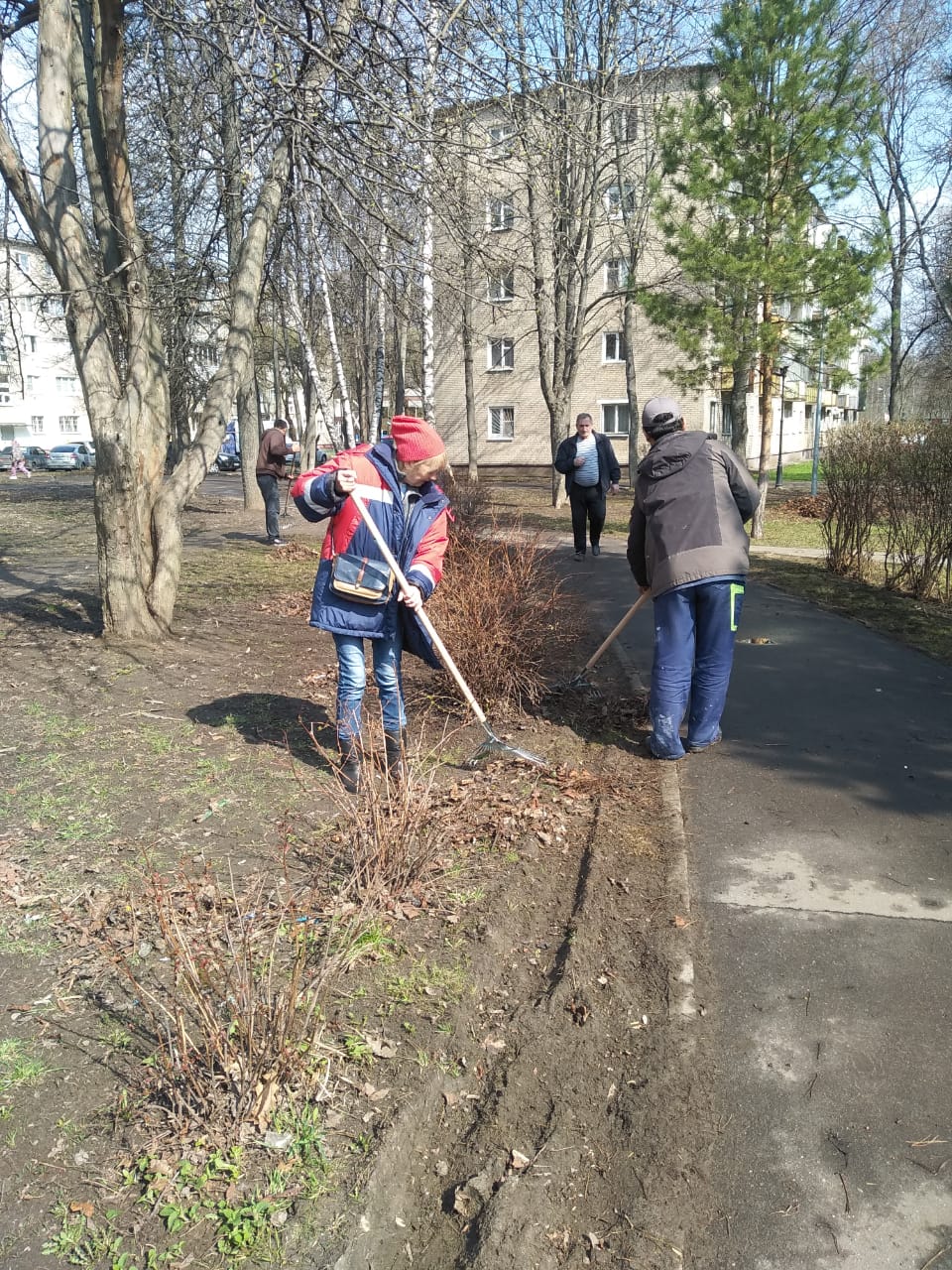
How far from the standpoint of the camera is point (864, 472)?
10492mm

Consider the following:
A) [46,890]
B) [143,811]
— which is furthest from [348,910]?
[143,811]

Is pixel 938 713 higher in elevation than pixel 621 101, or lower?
lower

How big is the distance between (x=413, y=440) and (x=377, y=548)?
1.77 feet

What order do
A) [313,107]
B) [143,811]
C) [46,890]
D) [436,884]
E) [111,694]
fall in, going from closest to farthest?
[46,890]
[436,884]
[143,811]
[111,694]
[313,107]

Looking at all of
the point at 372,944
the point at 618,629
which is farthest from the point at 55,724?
the point at 618,629

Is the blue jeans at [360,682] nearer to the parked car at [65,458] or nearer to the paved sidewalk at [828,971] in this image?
the paved sidewalk at [828,971]

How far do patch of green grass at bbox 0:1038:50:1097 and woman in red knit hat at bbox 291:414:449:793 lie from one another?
6.01 ft

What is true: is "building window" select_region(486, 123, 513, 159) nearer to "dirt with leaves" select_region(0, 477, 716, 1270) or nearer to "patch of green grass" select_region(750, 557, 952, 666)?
"dirt with leaves" select_region(0, 477, 716, 1270)

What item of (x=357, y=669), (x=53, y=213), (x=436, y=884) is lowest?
(x=436, y=884)

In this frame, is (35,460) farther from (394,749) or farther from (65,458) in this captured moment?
(394,749)

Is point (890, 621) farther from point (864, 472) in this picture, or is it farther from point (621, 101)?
point (621, 101)

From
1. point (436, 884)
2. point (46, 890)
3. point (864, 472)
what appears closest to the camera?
point (46, 890)

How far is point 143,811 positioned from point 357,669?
1190mm

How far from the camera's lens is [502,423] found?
38.1 m
